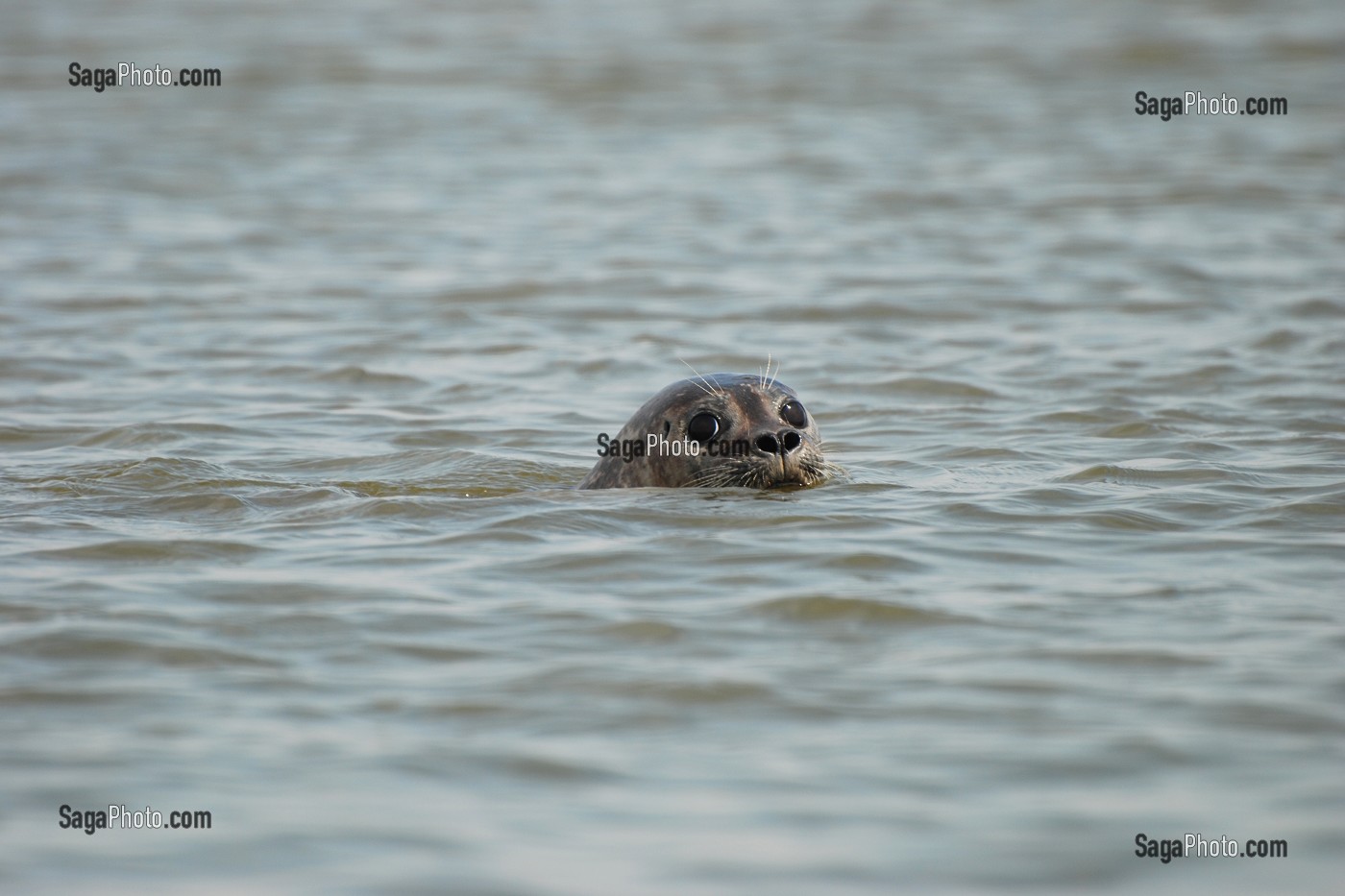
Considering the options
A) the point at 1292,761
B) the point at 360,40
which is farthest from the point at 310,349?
the point at 360,40

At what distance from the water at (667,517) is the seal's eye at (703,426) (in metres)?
0.27

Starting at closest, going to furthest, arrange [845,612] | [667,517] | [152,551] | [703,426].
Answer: [845,612] → [152,551] → [667,517] → [703,426]

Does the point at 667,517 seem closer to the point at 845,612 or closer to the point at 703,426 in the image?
the point at 703,426

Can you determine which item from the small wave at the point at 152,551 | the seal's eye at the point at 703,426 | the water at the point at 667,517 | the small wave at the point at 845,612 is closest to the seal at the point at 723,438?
the seal's eye at the point at 703,426


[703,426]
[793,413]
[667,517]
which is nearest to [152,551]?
[667,517]

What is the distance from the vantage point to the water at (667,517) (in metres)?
4.59

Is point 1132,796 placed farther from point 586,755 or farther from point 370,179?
point 370,179

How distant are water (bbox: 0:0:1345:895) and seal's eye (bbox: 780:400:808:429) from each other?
1.18 feet

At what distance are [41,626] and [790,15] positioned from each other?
27.8 meters

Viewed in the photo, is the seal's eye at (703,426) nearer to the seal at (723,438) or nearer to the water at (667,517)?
the seal at (723,438)

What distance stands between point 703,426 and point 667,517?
44 cm

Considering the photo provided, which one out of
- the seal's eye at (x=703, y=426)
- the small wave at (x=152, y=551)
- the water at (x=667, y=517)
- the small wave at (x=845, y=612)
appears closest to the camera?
the water at (x=667, y=517)

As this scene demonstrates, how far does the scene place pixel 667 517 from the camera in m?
7.59

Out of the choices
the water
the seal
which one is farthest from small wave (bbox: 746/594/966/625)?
the seal
